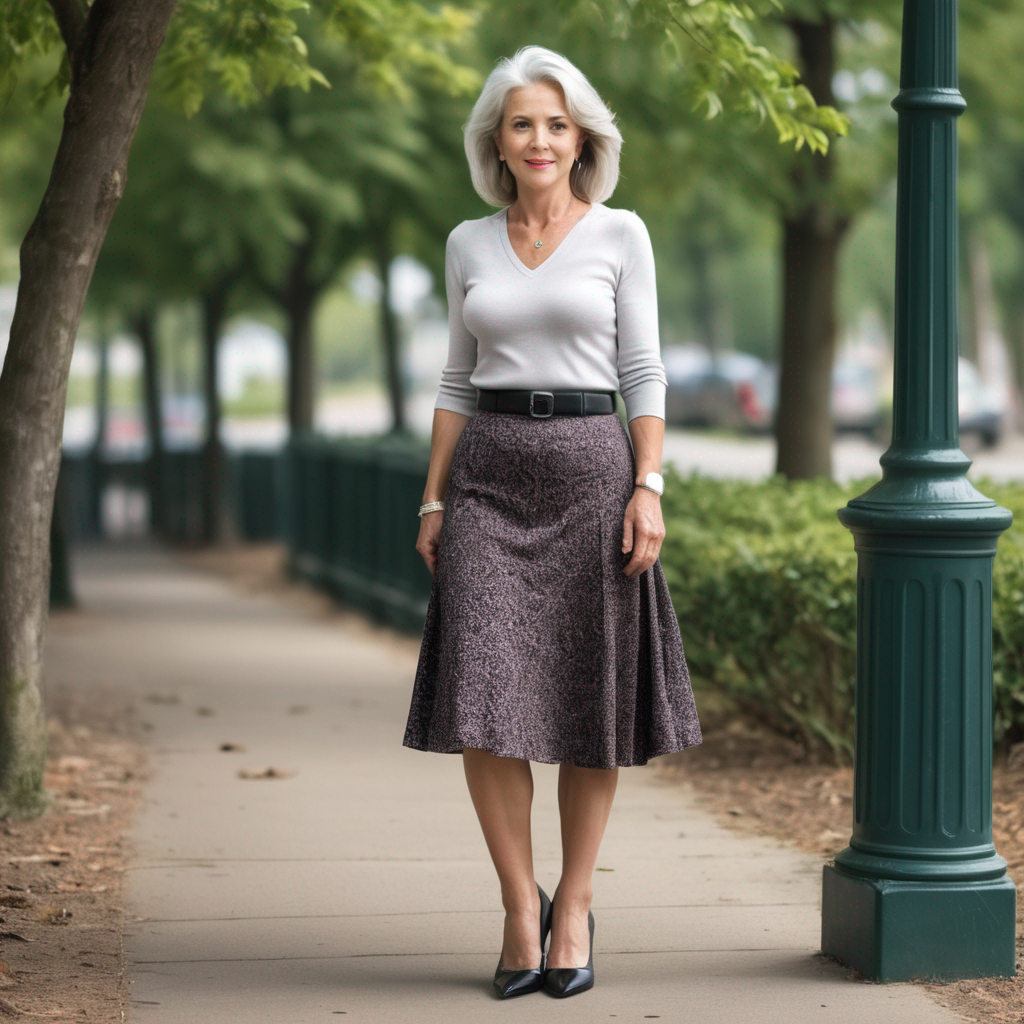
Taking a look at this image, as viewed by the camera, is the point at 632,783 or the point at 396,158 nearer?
the point at 632,783

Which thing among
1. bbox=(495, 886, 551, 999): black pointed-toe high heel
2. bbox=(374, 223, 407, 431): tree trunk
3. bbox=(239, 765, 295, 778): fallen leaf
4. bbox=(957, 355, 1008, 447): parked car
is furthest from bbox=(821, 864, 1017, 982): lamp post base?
bbox=(957, 355, 1008, 447): parked car

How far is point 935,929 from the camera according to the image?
3652 mm

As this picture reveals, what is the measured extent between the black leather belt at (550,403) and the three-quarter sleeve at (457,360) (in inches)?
5.7

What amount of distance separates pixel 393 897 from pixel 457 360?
1.59 meters

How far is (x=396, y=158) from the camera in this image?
11.8 meters

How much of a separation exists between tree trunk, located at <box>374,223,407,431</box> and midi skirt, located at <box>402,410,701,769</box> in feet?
38.9

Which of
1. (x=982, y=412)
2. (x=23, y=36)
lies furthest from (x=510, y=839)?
(x=982, y=412)

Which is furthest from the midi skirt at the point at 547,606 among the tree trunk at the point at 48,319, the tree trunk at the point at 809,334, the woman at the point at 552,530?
the tree trunk at the point at 809,334

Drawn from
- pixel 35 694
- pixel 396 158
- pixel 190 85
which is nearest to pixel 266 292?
pixel 396 158

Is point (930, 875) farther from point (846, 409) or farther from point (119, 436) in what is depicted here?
point (119, 436)

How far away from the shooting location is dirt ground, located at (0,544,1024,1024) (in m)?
3.62

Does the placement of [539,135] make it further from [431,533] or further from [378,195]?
[378,195]

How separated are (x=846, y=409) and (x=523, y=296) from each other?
2710 centimetres

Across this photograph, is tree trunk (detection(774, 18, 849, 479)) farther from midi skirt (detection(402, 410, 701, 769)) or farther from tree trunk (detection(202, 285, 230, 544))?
tree trunk (detection(202, 285, 230, 544))
